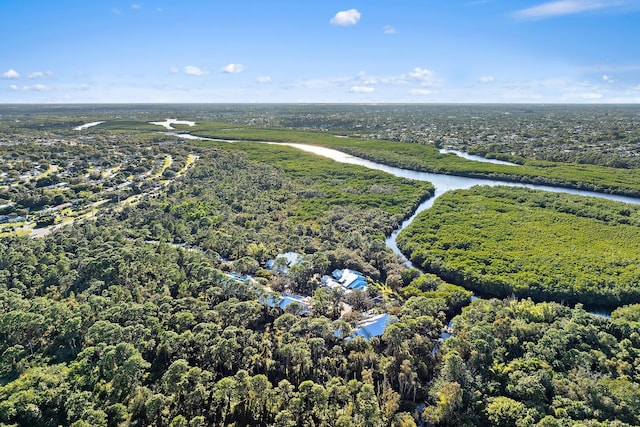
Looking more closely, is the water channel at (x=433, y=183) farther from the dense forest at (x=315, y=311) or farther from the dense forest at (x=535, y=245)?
the dense forest at (x=535, y=245)

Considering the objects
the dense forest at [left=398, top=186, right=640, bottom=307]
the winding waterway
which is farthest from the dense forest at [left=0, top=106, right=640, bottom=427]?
the winding waterway

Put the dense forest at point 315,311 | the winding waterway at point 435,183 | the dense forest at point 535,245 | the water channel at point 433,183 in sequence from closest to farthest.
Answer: the dense forest at point 315,311
the dense forest at point 535,245
the water channel at point 433,183
the winding waterway at point 435,183

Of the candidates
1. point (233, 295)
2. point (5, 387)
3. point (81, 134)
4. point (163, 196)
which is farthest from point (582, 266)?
point (81, 134)

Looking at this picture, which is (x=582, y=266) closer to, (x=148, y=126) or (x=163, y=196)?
(x=163, y=196)

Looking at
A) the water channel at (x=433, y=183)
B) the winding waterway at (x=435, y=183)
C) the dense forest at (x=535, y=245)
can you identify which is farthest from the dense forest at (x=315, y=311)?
the winding waterway at (x=435, y=183)

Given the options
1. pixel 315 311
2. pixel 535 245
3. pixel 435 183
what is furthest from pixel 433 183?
pixel 315 311

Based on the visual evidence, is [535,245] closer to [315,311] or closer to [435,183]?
[315,311]

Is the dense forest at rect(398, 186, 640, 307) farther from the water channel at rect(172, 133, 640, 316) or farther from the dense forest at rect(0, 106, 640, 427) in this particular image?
the water channel at rect(172, 133, 640, 316)

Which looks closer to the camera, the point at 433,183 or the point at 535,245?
the point at 535,245
